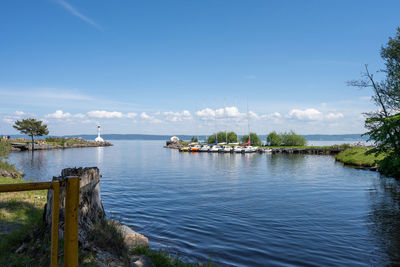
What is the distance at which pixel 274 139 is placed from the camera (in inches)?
4528

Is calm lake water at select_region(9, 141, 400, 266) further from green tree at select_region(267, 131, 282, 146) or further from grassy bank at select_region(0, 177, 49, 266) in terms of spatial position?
green tree at select_region(267, 131, 282, 146)

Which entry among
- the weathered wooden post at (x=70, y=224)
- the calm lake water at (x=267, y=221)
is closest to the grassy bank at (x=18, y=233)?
the weathered wooden post at (x=70, y=224)

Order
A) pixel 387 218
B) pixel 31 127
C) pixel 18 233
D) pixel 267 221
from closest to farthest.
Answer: pixel 18 233 < pixel 267 221 < pixel 387 218 < pixel 31 127

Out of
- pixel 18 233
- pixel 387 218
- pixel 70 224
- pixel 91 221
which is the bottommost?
pixel 387 218

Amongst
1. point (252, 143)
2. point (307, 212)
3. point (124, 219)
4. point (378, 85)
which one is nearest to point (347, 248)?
point (307, 212)

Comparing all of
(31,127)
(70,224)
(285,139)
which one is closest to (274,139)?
(285,139)

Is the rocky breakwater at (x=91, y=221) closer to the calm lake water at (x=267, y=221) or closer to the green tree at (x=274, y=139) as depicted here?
the calm lake water at (x=267, y=221)

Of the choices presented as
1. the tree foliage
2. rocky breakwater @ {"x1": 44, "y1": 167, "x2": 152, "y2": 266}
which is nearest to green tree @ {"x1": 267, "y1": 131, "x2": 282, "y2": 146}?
the tree foliage

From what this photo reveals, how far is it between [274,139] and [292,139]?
6.88 meters

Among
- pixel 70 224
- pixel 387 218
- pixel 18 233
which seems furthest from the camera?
pixel 387 218

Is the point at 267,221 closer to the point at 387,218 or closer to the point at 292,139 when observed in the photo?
the point at 387,218

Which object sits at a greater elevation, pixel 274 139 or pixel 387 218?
pixel 274 139

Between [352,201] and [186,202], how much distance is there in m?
12.6

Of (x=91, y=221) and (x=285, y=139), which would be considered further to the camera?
(x=285, y=139)
